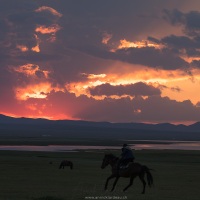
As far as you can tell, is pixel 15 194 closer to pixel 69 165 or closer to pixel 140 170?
pixel 140 170

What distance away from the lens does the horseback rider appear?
1021 inches

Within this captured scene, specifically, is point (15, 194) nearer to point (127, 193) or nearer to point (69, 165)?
point (127, 193)

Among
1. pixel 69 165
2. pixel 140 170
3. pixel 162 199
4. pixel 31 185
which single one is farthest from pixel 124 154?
pixel 69 165

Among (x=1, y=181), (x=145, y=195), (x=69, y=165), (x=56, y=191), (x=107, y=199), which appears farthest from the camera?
(x=69, y=165)

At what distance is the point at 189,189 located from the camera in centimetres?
3064

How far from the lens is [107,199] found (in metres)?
22.4

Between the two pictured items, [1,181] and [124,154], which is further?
[1,181]

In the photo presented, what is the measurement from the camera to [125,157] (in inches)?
1025

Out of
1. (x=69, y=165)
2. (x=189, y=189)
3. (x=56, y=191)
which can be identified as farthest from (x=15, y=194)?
(x=69, y=165)

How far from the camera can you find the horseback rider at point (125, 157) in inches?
1021

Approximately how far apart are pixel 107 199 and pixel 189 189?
9674 millimetres

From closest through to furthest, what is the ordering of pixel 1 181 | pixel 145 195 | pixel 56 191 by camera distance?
pixel 145 195 → pixel 56 191 → pixel 1 181

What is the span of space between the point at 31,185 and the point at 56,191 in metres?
4.38

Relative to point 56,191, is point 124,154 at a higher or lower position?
higher
